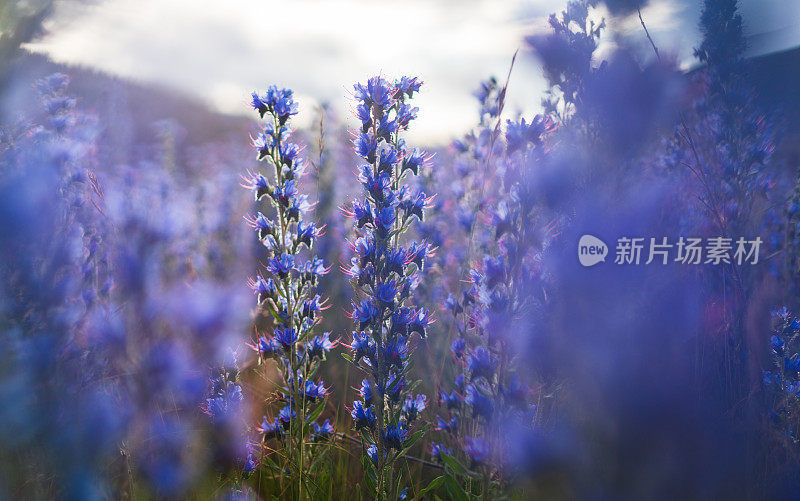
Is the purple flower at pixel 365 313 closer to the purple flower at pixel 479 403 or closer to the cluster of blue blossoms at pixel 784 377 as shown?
the purple flower at pixel 479 403

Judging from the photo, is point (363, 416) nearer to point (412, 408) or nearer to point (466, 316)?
point (412, 408)

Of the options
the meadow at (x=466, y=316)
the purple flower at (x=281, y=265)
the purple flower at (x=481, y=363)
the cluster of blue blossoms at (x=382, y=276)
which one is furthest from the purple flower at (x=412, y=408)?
the purple flower at (x=281, y=265)

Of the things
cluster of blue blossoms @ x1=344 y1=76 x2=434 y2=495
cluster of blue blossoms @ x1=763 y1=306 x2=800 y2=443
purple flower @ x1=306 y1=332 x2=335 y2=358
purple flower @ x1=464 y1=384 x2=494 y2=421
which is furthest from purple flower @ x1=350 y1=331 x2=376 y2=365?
cluster of blue blossoms @ x1=763 y1=306 x2=800 y2=443

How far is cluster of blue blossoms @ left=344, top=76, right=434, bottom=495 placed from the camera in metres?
1.62

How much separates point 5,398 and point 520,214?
1508mm

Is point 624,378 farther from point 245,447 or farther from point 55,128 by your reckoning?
point 55,128

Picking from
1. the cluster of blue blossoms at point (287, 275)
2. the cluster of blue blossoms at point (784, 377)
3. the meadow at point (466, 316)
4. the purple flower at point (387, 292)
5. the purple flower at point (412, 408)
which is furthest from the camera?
the cluster of blue blossoms at point (784, 377)

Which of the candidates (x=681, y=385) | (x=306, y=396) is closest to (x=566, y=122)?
(x=681, y=385)

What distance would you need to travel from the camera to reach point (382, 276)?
1.65m

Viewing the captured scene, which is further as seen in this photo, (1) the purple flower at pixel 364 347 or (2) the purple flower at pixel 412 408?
(2) the purple flower at pixel 412 408

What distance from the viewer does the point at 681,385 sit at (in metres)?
1.60

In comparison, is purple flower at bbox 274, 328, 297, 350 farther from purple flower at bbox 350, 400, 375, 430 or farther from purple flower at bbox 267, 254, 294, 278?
purple flower at bbox 350, 400, 375, 430

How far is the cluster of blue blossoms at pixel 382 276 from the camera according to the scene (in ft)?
5.30

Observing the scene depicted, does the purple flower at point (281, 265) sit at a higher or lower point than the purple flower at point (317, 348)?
higher
